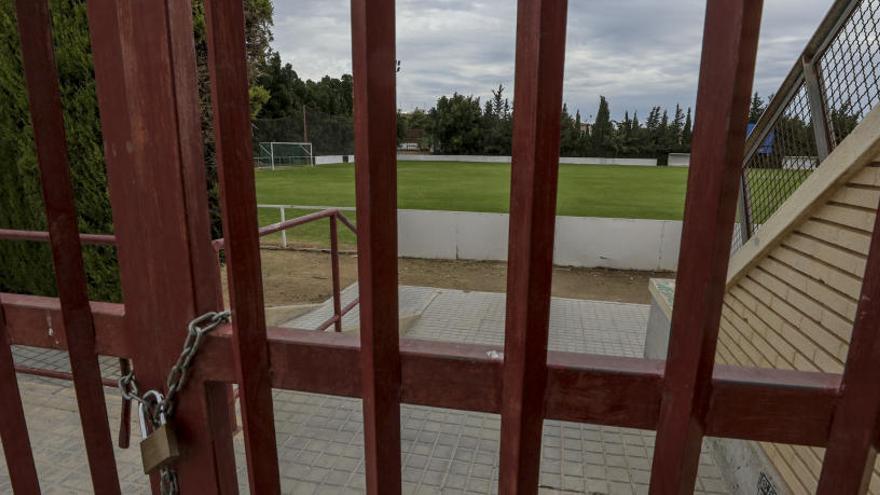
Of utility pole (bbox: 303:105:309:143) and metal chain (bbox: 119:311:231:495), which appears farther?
utility pole (bbox: 303:105:309:143)

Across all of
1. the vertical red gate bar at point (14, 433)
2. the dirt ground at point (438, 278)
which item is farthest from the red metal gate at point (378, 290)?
the dirt ground at point (438, 278)

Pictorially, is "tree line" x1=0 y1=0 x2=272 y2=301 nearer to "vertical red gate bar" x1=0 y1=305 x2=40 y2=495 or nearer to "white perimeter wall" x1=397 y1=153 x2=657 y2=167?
"vertical red gate bar" x1=0 y1=305 x2=40 y2=495

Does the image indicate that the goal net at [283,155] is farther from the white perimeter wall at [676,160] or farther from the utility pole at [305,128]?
the white perimeter wall at [676,160]

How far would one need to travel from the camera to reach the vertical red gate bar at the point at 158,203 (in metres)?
0.70

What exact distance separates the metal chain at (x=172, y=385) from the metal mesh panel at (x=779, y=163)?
2.97m

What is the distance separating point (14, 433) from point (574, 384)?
Result: 1137 millimetres

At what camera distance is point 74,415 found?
3.31m

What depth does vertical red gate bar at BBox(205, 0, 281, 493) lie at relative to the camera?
660mm

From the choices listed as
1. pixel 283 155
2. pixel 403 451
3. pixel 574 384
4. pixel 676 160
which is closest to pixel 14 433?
pixel 574 384

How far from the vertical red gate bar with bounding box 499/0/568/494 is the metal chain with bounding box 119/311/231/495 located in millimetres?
468

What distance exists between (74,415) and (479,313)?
398 cm

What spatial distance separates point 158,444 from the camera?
2.67ft

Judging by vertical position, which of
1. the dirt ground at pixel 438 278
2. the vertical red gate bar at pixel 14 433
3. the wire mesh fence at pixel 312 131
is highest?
the wire mesh fence at pixel 312 131

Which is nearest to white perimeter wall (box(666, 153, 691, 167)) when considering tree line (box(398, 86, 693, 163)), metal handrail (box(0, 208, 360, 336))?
tree line (box(398, 86, 693, 163))
